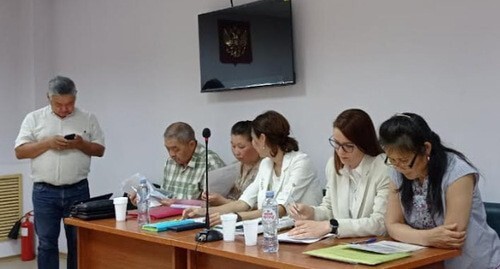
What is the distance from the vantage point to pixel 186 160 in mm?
3855

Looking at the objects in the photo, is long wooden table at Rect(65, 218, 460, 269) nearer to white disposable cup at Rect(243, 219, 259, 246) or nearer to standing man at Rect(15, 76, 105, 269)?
white disposable cup at Rect(243, 219, 259, 246)

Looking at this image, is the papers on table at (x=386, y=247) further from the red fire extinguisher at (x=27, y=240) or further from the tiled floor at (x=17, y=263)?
the red fire extinguisher at (x=27, y=240)

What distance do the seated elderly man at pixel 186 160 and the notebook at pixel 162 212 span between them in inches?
15.2

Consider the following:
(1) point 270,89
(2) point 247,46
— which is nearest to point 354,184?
(1) point 270,89

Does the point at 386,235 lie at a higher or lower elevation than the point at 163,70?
lower

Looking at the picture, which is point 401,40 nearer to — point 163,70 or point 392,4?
point 392,4

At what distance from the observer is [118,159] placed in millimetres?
5125

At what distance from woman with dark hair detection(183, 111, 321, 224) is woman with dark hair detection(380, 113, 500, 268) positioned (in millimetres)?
750

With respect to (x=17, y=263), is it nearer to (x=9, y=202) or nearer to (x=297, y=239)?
(x=9, y=202)

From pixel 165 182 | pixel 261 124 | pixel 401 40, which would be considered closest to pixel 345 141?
pixel 261 124

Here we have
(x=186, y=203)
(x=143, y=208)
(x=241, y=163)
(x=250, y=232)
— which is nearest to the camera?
(x=250, y=232)

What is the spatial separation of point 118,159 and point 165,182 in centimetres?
121

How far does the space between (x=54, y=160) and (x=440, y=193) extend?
259cm

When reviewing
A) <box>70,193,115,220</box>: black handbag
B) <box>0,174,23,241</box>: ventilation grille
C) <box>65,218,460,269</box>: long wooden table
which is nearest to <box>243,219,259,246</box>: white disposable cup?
<box>65,218,460,269</box>: long wooden table
